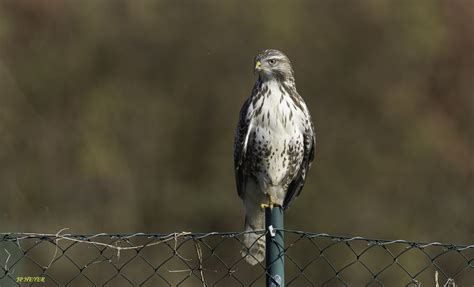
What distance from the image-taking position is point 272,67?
5.96 m

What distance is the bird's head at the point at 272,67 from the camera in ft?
19.5

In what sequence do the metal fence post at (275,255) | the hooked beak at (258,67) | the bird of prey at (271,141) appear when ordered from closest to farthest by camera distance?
1. the metal fence post at (275,255)
2. the bird of prey at (271,141)
3. the hooked beak at (258,67)

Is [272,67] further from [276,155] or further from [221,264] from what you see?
[221,264]

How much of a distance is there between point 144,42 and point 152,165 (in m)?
1.44

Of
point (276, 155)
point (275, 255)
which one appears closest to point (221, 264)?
point (276, 155)

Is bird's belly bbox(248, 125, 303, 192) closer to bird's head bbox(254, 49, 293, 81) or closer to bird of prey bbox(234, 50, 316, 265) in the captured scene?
bird of prey bbox(234, 50, 316, 265)

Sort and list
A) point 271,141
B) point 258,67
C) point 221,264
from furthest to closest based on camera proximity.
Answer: point 221,264
point 258,67
point 271,141

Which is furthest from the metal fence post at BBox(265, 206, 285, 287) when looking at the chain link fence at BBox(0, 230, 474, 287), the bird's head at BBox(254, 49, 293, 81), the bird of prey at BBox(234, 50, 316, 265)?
the chain link fence at BBox(0, 230, 474, 287)

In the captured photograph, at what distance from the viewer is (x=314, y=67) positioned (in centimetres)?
1120

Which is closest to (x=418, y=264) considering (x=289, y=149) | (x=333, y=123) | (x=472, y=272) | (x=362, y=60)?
(x=472, y=272)

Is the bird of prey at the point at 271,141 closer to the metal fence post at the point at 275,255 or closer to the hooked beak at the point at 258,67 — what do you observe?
the hooked beak at the point at 258,67

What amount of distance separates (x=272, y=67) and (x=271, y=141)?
1.53 feet

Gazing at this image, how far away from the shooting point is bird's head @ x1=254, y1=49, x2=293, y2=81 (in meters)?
5.93

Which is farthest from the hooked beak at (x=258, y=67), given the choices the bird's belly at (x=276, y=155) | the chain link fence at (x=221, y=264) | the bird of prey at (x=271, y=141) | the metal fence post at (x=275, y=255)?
the chain link fence at (x=221, y=264)
